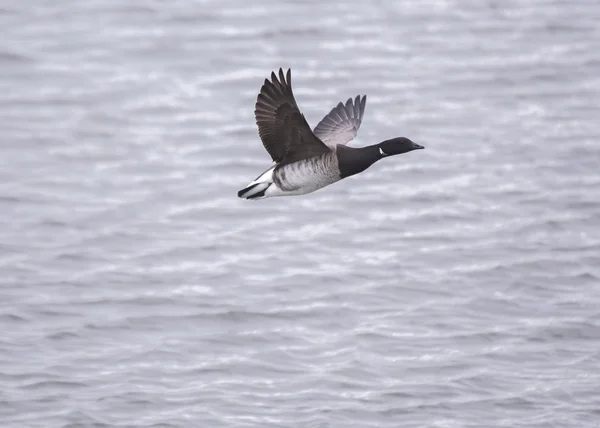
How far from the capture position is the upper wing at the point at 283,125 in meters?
10.9

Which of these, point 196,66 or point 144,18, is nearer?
point 196,66

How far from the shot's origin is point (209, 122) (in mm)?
19266

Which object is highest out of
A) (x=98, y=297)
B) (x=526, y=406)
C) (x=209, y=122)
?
(x=209, y=122)

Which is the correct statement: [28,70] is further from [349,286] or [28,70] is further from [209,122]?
[349,286]

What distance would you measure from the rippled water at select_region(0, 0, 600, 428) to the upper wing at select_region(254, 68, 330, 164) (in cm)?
318

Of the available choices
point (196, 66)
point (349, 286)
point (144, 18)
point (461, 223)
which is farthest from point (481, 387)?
point (144, 18)

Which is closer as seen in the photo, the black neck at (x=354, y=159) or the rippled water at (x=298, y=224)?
the black neck at (x=354, y=159)

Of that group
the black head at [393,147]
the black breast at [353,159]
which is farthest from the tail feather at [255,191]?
the black head at [393,147]

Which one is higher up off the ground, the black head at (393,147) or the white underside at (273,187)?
the black head at (393,147)

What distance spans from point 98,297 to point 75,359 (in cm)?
120

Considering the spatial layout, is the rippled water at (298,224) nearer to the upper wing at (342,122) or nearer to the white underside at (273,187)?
the upper wing at (342,122)

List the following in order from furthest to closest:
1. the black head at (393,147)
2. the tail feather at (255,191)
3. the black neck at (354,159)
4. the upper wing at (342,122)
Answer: the upper wing at (342,122) < the black head at (393,147) < the tail feather at (255,191) < the black neck at (354,159)

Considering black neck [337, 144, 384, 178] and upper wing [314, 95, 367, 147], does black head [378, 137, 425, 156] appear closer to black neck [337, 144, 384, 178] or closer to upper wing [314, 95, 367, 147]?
black neck [337, 144, 384, 178]

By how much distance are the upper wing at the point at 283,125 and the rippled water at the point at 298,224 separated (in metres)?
3.18
